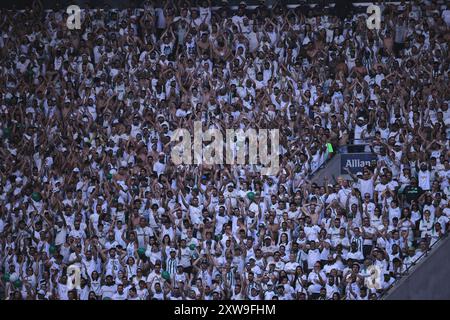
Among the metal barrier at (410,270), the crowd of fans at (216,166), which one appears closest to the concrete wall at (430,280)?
the metal barrier at (410,270)

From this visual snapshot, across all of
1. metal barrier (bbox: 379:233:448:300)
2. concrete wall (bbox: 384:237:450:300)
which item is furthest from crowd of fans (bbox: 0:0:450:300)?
concrete wall (bbox: 384:237:450:300)

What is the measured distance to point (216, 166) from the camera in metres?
27.4

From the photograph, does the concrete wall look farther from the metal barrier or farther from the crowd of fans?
the crowd of fans

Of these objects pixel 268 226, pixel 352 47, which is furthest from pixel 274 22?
pixel 268 226

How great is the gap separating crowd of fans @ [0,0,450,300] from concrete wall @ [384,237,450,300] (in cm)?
27

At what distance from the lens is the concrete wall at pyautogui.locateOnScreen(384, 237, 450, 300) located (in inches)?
973

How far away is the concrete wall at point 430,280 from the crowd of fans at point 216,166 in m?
0.27

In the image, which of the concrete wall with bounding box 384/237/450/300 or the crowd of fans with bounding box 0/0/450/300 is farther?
the crowd of fans with bounding box 0/0/450/300

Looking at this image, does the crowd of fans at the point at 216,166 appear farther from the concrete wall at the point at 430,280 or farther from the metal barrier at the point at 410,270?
the concrete wall at the point at 430,280

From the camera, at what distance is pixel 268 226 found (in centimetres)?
2577

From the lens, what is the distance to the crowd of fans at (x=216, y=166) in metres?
25.4
